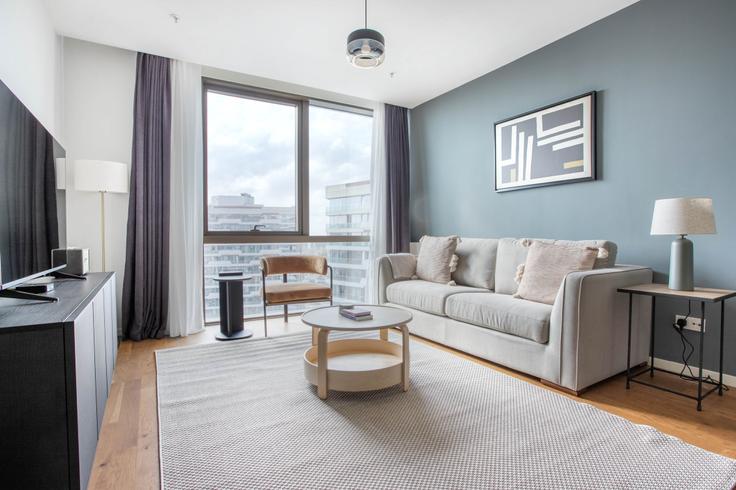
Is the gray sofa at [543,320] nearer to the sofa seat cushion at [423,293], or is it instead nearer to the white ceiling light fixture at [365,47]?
the sofa seat cushion at [423,293]

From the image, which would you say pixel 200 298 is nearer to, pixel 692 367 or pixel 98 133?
pixel 98 133

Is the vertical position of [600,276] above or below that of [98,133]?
below

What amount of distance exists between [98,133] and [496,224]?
3.83 m

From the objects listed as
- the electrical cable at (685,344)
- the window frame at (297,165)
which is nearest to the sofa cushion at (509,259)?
the electrical cable at (685,344)

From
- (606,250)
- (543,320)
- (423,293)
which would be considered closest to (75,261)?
(423,293)

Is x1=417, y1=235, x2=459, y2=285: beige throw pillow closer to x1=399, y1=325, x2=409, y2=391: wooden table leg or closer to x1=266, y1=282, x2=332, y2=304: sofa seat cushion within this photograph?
x1=266, y1=282, x2=332, y2=304: sofa seat cushion

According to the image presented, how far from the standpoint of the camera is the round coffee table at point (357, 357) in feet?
7.10

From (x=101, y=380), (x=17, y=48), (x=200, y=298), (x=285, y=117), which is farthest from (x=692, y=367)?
(x=17, y=48)

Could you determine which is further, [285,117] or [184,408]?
[285,117]

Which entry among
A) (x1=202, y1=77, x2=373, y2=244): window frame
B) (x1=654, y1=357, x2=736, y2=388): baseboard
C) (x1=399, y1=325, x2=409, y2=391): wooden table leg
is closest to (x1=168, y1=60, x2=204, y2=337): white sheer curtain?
(x1=202, y1=77, x2=373, y2=244): window frame

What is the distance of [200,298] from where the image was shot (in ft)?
12.4

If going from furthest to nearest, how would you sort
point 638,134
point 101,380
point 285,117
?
point 285,117
point 638,134
point 101,380

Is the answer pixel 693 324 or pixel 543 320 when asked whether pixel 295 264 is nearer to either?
pixel 543 320

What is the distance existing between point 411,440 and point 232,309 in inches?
92.0
